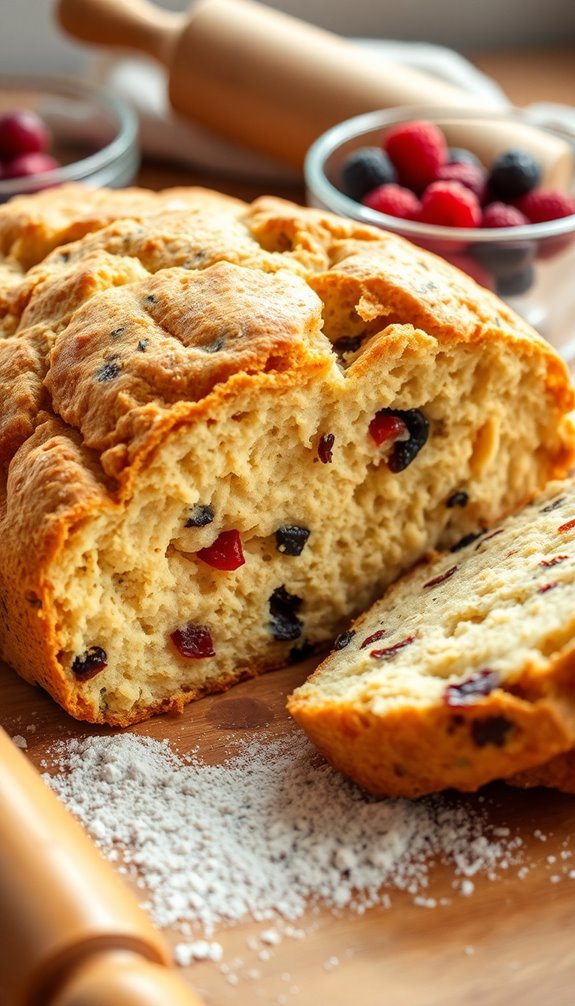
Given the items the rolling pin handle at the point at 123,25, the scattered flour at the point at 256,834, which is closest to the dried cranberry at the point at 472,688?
the scattered flour at the point at 256,834

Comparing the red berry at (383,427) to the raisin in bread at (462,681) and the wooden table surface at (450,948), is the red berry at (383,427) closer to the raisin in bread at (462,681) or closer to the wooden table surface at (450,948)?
the raisin in bread at (462,681)

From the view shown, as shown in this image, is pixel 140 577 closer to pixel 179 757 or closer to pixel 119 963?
pixel 179 757

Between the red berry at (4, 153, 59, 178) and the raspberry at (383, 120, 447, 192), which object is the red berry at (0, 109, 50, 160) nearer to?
the red berry at (4, 153, 59, 178)

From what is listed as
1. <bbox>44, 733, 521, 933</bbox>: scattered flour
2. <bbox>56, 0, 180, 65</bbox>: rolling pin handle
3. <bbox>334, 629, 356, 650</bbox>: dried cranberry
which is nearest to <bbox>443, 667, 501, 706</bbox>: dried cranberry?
<bbox>44, 733, 521, 933</bbox>: scattered flour

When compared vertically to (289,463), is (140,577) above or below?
below

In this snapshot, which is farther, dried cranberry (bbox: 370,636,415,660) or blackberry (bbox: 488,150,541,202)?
blackberry (bbox: 488,150,541,202)

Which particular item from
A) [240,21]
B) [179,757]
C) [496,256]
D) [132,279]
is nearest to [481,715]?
[179,757]
